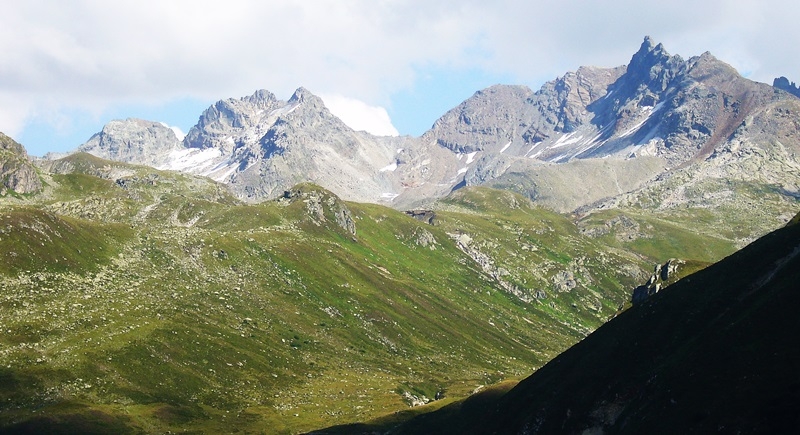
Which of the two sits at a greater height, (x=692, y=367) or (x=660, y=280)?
(x=660, y=280)

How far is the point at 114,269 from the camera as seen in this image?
19575 centimetres

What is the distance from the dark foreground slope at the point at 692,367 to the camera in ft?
186

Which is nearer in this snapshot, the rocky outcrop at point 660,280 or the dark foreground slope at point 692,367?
the dark foreground slope at point 692,367

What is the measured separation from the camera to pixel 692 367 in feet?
218

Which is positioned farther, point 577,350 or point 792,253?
point 577,350

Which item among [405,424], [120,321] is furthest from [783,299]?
[120,321]

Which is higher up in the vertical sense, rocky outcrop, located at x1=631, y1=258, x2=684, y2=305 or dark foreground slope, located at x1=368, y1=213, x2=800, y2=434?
rocky outcrop, located at x1=631, y1=258, x2=684, y2=305

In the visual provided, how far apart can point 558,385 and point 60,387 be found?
90265 millimetres

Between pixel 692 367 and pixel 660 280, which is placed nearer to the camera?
pixel 692 367

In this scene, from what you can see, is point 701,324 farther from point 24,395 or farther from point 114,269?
point 114,269

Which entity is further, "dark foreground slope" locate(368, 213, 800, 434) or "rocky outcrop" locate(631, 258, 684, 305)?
"rocky outcrop" locate(631, 258, 684, 305)

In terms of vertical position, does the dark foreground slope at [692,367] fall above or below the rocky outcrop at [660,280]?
below

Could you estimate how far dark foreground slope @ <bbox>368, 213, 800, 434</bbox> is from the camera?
56.8 metres

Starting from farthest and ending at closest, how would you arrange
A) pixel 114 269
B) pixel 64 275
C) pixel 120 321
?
pixel 114 269 < pixel 64 275 < pixel 120 321
